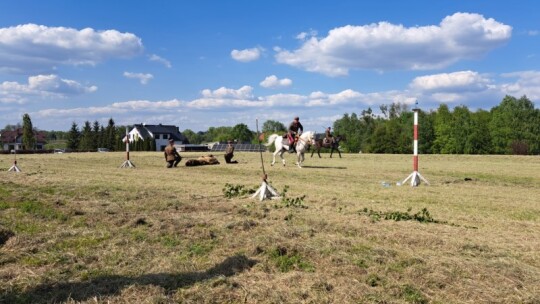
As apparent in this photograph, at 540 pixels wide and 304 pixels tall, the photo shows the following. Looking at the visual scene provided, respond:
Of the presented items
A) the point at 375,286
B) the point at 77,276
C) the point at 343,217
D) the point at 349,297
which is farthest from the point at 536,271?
the point at 77,276

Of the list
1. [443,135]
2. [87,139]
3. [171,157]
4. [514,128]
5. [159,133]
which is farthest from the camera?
[159,133]

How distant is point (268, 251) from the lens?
18.2 feet

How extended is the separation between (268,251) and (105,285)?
2.03m

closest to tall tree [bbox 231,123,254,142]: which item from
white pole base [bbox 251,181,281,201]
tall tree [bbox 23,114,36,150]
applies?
tall tree [bbox 23,114,36,150]

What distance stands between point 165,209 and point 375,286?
5.65m

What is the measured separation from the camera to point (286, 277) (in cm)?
469

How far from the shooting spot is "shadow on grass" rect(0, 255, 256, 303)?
416 centimetres

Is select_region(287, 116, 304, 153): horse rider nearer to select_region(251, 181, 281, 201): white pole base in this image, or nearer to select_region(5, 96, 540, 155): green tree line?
select_region(251, 181, 281, 201): white pole base

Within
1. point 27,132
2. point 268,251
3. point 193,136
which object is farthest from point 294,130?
point 193,136

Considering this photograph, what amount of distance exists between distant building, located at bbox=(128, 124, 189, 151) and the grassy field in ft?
331

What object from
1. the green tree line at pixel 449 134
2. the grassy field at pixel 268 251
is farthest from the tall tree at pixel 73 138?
the grassy field at pixel 268 251

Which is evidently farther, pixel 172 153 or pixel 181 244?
pixel 172 153

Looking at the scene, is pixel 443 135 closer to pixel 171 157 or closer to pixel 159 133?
pixel 159 133

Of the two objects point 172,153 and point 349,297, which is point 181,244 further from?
point 172,153
